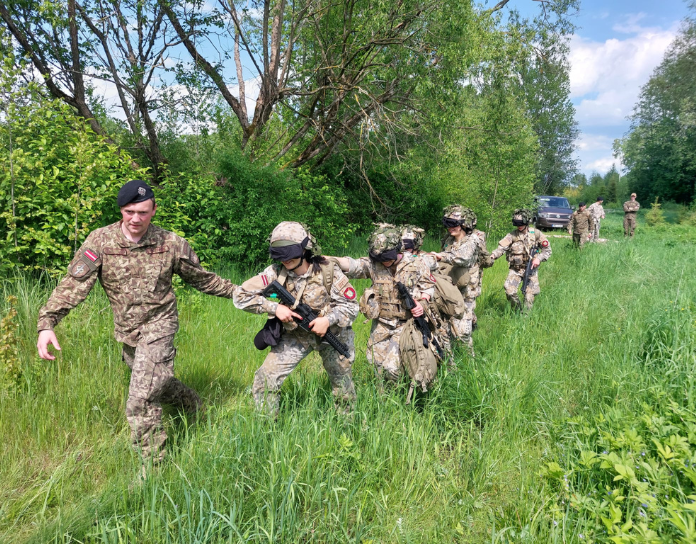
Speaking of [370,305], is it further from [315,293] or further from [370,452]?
[370,452]

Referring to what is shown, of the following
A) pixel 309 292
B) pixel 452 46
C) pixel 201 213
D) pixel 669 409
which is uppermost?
pixel 452 46

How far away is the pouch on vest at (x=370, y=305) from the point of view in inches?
156

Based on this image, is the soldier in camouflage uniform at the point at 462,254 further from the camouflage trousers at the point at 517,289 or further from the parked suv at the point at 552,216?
the parked suv at the point at 552,216

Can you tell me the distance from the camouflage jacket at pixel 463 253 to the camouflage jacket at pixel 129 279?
3.37 metres

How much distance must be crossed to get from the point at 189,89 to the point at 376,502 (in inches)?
346

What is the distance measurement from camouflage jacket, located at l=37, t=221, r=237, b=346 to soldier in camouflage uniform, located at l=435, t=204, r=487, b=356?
3.27m

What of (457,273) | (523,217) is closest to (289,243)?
(457,273)

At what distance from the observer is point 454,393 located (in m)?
3.80

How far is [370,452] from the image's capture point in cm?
283

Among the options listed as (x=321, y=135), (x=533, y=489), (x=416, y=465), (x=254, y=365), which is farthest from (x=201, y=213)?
(x=533, y=489)

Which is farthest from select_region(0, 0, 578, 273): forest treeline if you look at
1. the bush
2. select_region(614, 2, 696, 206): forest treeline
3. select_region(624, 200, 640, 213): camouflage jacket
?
select_region(614, 2, 696, 206): forest treeline

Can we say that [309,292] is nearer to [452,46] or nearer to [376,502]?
[376,502]

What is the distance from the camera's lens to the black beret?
286 cm

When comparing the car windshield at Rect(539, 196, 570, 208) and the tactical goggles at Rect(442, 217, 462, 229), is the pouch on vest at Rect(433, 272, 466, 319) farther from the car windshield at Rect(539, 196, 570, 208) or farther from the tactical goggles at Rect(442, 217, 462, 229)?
the car windshield at Rect(539, 196, 570, 208)
